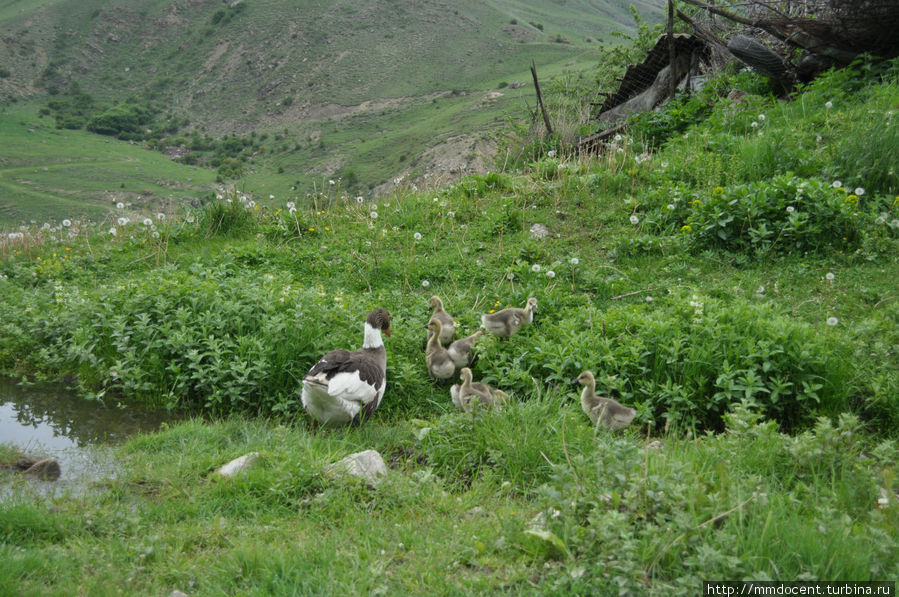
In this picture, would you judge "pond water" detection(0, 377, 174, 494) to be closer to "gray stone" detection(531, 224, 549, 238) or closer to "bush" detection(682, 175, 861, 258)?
"gray stone" detection(531, 224, 549, 238)

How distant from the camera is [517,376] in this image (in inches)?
243

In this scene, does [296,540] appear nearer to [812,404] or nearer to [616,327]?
[616,327]

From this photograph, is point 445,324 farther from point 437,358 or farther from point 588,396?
point 588,396

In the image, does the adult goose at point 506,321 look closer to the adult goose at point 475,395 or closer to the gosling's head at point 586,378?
the adult goose at point 475,395

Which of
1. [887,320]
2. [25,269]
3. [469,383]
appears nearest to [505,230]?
[469,383]

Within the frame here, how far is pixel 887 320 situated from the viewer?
19.6 ft

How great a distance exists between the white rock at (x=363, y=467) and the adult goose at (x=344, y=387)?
787 mm

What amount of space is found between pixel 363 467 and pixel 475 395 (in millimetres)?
1359

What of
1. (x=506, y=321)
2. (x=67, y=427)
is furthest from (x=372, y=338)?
(x=67, y=427)

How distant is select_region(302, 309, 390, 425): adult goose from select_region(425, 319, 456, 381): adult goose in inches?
26.2

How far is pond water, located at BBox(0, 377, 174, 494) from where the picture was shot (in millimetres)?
4887

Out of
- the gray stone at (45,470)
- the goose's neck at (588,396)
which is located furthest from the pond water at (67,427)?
the goose's neck at (588,396)

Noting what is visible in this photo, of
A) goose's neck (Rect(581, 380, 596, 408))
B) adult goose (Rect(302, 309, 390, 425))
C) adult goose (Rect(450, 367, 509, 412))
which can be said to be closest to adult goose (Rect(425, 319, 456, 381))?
adult goose (Rect(450, 367, 509, 412))

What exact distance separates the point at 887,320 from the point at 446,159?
102 ft
